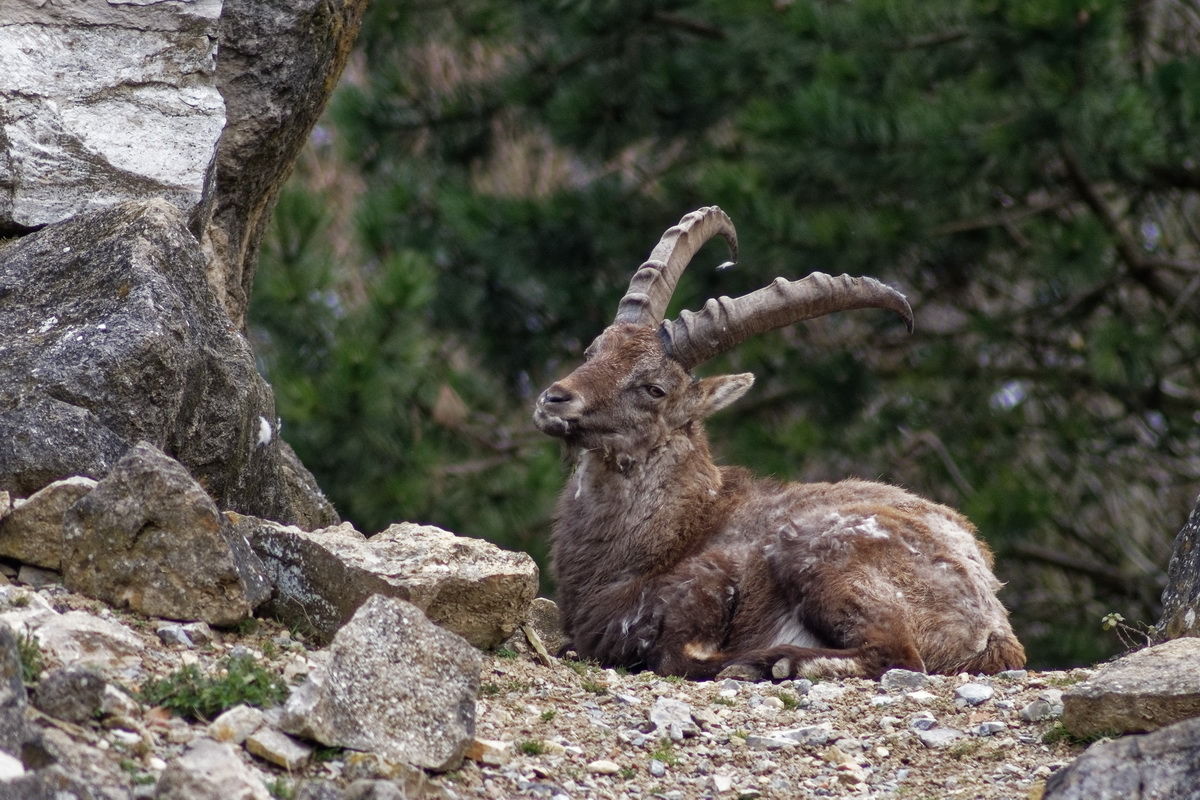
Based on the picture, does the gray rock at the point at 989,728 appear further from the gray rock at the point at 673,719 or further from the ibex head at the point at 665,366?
the ibex head at the point at 665,366

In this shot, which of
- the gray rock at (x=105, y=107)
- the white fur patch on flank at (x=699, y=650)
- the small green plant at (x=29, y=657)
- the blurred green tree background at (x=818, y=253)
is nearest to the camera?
the small green plant at (x=29, y=657)

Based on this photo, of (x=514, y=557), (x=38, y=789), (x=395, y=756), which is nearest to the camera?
(x=38, y=789)

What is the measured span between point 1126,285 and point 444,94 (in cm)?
572

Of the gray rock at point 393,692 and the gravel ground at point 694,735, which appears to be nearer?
the gray rock at point 393,692

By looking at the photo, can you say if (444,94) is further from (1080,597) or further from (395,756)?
(395,756)

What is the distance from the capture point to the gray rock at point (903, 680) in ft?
18.6

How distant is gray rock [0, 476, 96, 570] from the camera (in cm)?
462

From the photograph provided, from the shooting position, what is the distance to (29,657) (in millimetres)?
3795

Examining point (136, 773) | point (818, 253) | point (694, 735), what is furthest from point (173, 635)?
point (818, 253)

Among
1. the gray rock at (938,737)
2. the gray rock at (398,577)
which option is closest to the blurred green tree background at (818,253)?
the gray rock at (398,577)

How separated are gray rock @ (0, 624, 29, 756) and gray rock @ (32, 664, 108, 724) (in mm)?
187

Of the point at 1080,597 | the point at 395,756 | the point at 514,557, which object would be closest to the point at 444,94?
the point at 1080,597

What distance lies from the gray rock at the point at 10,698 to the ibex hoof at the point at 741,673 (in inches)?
128

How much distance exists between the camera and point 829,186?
11172 mm
